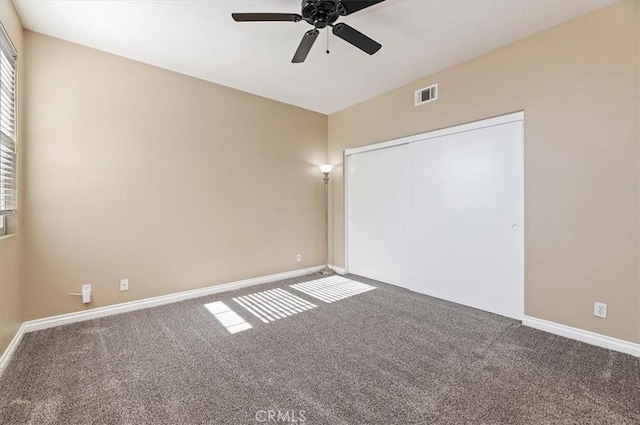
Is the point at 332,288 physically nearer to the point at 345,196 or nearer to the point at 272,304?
the point at 272,304

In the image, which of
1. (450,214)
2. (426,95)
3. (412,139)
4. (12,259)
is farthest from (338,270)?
(12,259)

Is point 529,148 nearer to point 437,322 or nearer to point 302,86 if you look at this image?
point 437,322

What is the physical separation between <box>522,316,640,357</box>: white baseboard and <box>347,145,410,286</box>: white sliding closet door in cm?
150

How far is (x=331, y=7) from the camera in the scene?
75.9 inches

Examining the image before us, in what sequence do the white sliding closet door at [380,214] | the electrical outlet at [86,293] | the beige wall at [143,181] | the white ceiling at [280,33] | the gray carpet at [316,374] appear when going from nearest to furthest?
the gray carpet at [316,374] < the white ceiling at [280,33] < the beige wall at [143,181] < the electrical outlet at [86,293] < the white sliding closet door at [380,214]

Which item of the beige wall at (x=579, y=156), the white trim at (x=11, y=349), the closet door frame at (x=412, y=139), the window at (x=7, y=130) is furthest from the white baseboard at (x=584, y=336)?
Answer: the window at (x=7, y=130)

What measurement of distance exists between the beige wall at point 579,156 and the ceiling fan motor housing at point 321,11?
193 cm

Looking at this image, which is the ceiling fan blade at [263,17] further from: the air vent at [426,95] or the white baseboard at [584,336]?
the white baseboard at [584,336]

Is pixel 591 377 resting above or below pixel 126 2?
below

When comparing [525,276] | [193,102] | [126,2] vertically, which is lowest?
[525,276]

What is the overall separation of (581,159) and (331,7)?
2.43 m

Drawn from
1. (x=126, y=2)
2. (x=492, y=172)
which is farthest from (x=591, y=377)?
(x=126, y=2)

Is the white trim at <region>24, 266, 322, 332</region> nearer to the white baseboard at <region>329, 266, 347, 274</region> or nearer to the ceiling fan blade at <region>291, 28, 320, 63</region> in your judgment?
the white baseboard at <region>329, 266, 347, 274</region>

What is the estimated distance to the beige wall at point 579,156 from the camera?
7.17 feet
